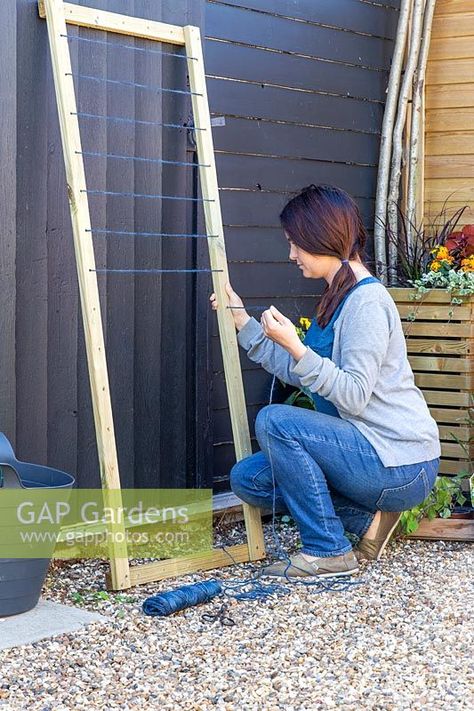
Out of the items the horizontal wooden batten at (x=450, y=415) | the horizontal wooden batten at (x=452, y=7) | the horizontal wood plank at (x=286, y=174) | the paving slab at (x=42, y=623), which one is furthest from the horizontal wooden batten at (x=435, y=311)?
the paving slab at (x=42, y=623)

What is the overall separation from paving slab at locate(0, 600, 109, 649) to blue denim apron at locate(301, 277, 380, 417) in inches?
→ 41.1

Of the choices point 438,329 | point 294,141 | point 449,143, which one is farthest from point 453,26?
point 438,329

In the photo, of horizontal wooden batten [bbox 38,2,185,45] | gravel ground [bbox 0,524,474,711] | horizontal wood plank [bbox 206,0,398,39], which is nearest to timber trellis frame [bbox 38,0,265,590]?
horizontal wooden batten [bbox 38,2,185,45]

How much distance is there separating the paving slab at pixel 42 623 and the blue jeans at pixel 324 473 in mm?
780

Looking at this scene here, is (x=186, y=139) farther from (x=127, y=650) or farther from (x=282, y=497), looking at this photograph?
(x=127, y=650)

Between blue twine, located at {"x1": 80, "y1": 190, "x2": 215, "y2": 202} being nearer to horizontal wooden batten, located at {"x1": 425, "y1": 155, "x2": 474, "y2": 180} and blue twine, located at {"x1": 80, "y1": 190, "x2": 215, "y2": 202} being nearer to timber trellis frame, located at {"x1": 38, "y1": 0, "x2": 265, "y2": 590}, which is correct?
timber trellis frame, located at {"x1": 38, "y1": 0, "x2": 265, "y2": 590}

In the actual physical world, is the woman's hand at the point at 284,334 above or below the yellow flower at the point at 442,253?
below

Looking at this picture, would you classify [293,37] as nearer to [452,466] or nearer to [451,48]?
[451,48]

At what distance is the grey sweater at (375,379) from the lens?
3.36 m

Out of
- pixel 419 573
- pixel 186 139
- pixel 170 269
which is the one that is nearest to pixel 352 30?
pixel 186 139

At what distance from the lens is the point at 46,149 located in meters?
3.59

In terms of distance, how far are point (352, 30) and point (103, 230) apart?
5.86 feet

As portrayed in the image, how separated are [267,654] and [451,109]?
9.93 ft

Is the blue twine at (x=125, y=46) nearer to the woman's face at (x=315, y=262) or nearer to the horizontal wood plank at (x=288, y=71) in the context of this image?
the horizontal wood plank at (x=288, y=71)
